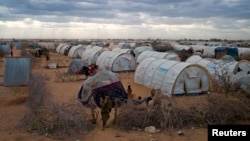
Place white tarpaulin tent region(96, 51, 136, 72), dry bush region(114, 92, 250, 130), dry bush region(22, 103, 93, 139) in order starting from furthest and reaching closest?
white tarpaulin tent region(96, 51, 136, 72), dry bush region(114, 92, 250, 130), dry bush region(22, 103, 93, 139)

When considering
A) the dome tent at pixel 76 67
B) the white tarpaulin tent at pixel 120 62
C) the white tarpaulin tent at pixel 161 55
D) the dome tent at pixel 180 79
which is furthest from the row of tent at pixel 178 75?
the dome tent at pixel 76 67

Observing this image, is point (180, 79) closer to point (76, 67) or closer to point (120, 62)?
point (120, 62)

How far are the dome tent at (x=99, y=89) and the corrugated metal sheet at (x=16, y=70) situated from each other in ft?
19.5

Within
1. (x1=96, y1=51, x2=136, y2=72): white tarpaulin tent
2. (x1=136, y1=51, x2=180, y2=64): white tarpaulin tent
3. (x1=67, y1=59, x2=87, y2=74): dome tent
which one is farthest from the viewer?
(x1=136, y1=51, x2=180, y2=64): white tarpaulin tent

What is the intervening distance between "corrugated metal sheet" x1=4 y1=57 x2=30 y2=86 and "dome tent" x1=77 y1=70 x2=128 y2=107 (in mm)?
5936

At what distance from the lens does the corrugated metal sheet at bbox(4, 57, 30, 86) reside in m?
16.8

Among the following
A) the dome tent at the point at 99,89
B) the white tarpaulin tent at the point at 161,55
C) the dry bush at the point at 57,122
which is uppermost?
the white tarpaulin tent at the point at 161,55

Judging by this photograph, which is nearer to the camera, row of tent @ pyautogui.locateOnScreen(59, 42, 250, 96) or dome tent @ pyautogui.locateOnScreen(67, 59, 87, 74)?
row of tent @ pyautogui.locateOnScreen(59, 42, 250, 96)

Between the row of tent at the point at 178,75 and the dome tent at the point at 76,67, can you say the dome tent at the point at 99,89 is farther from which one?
the dome tent at the point at 76,67

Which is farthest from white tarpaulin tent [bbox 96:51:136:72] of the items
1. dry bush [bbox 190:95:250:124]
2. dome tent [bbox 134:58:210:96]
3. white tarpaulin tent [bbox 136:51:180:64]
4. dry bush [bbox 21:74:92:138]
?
dry bush [bbox 21:74:92:138]

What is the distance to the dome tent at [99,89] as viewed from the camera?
12.2 meters

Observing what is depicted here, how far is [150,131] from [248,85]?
711 centimetres

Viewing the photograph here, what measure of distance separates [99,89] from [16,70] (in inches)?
273

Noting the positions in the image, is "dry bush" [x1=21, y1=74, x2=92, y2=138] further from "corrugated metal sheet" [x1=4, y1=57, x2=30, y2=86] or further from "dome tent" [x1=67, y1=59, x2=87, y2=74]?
"dome tent" [x1=67, y1=59, x2=87, y2=74]
